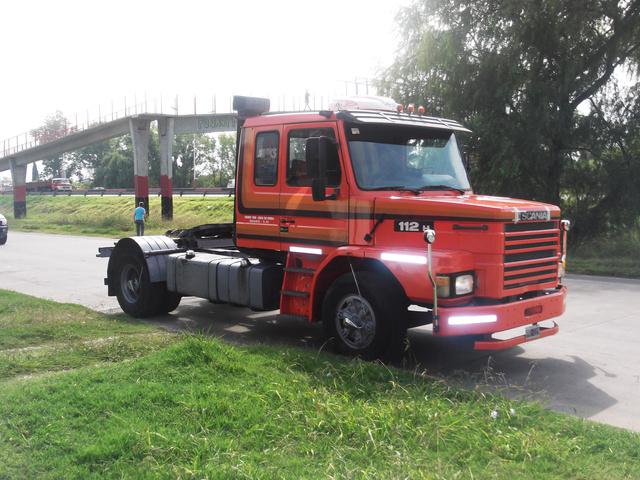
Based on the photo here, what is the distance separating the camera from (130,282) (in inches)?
420

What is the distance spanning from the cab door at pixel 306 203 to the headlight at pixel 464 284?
1.50 meters

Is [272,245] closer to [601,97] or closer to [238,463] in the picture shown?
[238,463]

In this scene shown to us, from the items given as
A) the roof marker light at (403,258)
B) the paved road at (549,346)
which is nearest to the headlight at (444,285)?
the roof marker light at (403,258)

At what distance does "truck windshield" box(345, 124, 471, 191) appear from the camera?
7418 mm

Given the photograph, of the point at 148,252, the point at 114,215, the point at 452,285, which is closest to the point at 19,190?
the point at 114,215

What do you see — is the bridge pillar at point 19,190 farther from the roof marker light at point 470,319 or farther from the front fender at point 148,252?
the roof marker light at point 470,319

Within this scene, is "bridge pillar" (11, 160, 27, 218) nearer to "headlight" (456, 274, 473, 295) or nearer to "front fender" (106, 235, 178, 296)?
"front fender" (106, 235, 178, 296)

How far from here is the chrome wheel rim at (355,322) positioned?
280 inches

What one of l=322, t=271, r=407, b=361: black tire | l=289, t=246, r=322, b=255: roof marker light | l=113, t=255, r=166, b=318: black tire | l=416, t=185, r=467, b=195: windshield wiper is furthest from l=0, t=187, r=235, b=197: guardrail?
l=322, t=271, r=407, b=361: black tire

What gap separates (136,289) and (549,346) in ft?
20.0

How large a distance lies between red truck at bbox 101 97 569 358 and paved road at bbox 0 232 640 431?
1.63 ft

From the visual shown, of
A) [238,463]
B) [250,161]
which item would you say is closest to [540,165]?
[250,161]

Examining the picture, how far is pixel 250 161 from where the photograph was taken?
28.4 feet

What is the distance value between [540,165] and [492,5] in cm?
531
